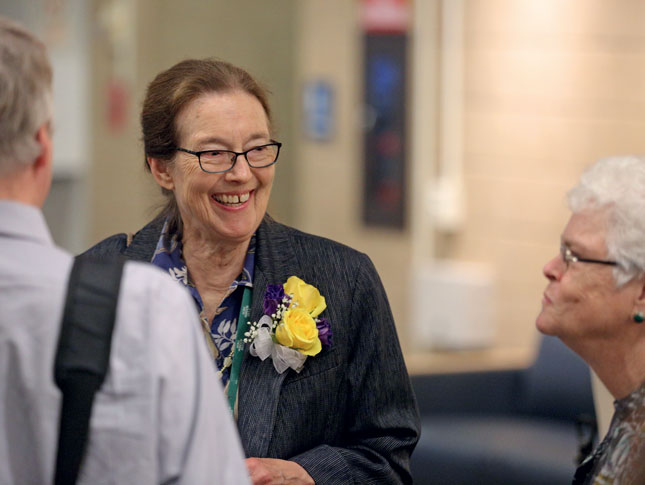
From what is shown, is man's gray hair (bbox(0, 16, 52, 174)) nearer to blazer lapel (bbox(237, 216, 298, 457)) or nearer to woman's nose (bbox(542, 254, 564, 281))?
blazer lapel (bbox(237, 216, 298, 457))

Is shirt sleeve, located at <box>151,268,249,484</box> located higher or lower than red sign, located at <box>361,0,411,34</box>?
lower

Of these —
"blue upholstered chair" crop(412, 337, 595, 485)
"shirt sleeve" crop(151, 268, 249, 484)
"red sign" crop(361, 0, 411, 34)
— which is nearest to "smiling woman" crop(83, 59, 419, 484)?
"shirt sleeve" crop(151, 268, 249, 484)

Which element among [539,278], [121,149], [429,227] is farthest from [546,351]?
[121,149]

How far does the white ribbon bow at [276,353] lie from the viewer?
1.97 m

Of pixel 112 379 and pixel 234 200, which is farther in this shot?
pixel 234 200

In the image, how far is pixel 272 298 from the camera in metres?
2.04

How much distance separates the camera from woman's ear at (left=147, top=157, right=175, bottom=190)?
7.03 ft

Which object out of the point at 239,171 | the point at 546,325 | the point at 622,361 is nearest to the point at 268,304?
the point at 239,171

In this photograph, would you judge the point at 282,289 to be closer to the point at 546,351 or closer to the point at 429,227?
the point at 546,351

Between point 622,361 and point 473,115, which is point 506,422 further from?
point 622,361

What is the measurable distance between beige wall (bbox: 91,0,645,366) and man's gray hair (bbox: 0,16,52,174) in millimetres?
3740

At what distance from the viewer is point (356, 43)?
5797 mm

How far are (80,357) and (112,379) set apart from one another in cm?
5

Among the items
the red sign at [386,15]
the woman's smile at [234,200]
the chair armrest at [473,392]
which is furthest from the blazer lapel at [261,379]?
the red sign at [386,15]
